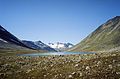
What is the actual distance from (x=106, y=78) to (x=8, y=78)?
13.0 meters

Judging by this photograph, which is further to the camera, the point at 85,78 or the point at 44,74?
the point at 44,74

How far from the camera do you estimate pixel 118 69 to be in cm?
1862

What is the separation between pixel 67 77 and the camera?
19.0 metres

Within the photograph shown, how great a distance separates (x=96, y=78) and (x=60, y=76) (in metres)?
4.62

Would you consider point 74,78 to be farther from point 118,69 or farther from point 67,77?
point 118,69

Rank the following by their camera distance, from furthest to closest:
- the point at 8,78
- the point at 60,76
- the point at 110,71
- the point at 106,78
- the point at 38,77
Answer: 1. the point at 8,78
2. the point at 38,77
3. the point at 60,76
4. the point at 110,71
5. the point at 106,78

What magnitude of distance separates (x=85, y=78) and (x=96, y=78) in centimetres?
113

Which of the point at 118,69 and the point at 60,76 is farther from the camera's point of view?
the point at 60,76

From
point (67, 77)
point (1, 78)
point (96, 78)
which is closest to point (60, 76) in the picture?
point (67, 77)

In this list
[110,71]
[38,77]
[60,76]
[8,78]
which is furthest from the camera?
[8,78]

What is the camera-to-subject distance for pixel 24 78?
22.0 m

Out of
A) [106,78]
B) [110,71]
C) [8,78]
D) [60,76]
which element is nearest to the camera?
[106,78]

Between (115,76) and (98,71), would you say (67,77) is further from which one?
(115,76)

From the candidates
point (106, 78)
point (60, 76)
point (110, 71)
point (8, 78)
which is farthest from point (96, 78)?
point (8, 78)
